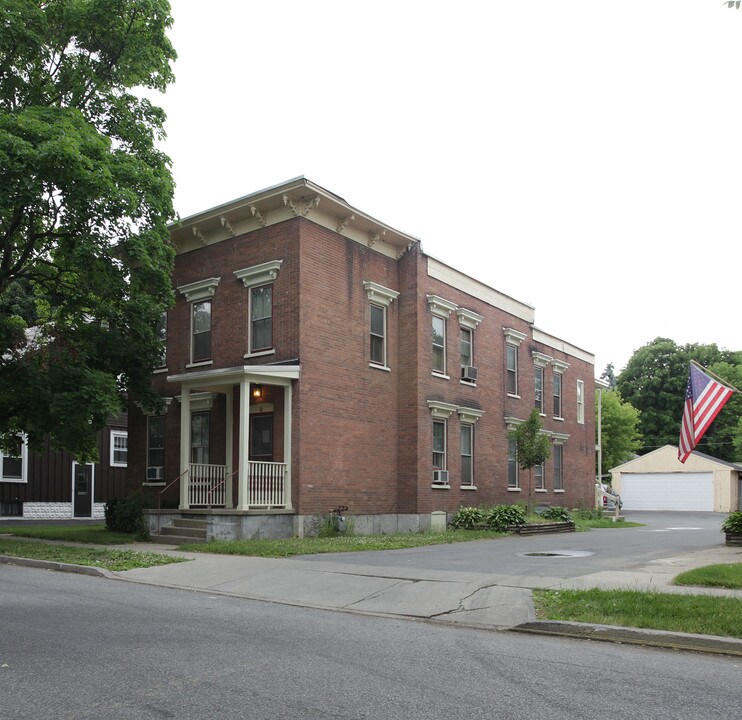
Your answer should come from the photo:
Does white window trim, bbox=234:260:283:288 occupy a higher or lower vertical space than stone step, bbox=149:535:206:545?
higher

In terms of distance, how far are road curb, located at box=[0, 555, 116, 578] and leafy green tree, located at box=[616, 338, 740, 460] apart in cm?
6355

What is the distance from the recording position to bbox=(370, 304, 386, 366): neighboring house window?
75.3ft

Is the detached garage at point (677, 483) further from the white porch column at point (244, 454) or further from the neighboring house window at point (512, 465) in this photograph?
the white porch column at point (244, 454)

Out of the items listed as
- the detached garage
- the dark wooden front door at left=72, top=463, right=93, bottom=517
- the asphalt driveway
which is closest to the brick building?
the asphalt driveway

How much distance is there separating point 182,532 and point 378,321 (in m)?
8.13

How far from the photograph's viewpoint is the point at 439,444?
24.3 meters

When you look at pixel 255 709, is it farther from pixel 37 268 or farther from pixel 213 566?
pixel 37 268

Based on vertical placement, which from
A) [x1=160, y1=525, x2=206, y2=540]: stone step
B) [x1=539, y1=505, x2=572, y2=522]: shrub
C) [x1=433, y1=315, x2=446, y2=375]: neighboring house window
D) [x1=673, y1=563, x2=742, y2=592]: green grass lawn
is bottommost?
[x1=539, y1=505, x2=572, y2=522]: shrub

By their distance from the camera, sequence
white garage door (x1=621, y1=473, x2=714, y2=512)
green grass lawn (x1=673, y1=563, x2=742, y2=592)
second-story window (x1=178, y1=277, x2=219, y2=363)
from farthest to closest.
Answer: white garage door (x1=621, y1=473, x2=714, y2=512) → second-story window (x1=178, y1=277, x2=219, y2=363) → green grass lawn (x1=673, y1=563, x2=742, y2=592)

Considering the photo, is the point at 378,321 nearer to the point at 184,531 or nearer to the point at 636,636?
the point at 184,531

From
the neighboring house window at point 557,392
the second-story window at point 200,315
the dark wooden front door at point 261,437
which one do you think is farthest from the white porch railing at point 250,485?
the neighboring house window at point 557,392

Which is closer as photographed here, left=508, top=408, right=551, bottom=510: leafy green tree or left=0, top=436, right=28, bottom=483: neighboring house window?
left=508, top=408, right=551, bottom=510: leafy green tree

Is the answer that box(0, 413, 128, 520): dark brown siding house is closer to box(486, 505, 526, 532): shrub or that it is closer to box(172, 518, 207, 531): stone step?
box(172, 518, 207, 531): stone step

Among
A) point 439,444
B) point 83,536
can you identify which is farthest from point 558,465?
point 83,536
